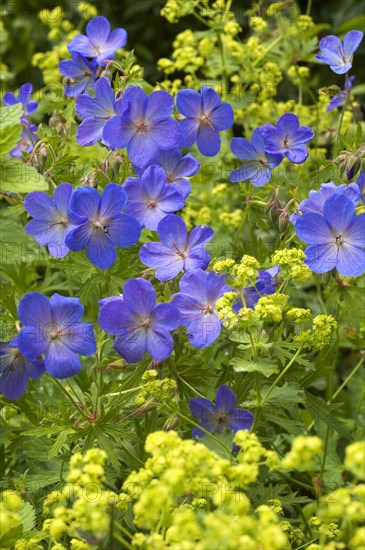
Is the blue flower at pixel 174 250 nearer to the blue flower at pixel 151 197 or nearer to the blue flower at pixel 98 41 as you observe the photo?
the blue flower at pixel 151 197

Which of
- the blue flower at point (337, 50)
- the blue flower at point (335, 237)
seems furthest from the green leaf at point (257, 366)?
the blue flower at point (337, 50)

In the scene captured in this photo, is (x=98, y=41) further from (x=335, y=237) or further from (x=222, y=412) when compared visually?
(x=222, y=412)

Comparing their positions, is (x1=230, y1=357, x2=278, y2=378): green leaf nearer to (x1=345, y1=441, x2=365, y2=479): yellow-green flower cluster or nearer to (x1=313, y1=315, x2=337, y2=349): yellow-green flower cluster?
(x1=313, y1=315, x2=337, y2=349): yellow-green flower cluster

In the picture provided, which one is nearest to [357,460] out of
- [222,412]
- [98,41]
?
[222,412]

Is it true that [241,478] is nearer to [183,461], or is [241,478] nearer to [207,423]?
[183,461]

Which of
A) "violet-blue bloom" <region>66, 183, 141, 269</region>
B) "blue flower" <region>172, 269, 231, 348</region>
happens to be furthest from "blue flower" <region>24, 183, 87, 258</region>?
"blue flower" <region>172, 269, 231, 348</region>

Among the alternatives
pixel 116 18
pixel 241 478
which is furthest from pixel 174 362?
pixel 116 18
